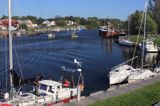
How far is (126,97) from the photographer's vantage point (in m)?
25.8

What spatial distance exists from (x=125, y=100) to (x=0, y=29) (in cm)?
14949

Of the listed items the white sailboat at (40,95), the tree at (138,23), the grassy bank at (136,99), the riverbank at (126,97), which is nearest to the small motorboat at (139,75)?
the white sailboat at (40,95)

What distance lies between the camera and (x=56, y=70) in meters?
56.4

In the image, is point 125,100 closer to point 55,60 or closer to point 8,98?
point 8,98

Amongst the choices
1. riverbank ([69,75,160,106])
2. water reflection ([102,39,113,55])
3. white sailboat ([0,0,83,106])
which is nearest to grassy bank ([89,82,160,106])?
riverbank ([69,75,160,106])

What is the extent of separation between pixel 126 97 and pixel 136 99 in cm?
81

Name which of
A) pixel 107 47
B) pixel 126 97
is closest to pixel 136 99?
pixel 126 97

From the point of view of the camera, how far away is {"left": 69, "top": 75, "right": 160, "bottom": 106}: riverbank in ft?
80.4

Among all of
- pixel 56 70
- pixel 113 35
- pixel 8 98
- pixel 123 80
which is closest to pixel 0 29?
pixel 113 35

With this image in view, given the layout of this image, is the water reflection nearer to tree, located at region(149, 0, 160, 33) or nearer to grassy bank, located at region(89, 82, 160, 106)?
tree, located at region(149, 0, 160, 33)

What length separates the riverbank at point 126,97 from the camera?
→ 80.4ft

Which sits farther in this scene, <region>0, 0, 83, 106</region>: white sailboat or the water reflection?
the water reflection

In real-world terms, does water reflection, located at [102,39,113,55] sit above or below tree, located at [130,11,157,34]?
below

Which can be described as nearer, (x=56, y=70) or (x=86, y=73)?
(x=86, y=73)
